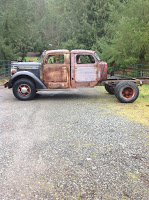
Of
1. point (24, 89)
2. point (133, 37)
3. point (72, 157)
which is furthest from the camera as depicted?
point (133, 37)

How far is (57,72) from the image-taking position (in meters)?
8.88

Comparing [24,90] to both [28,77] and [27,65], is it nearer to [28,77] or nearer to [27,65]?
[28,77]

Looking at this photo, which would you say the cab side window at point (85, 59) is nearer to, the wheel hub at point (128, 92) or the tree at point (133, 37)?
the wheel hub at point (128, 92)

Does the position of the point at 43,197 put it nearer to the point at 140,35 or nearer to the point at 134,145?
the point at 134,145

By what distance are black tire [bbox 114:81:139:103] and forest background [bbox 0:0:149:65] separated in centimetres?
550

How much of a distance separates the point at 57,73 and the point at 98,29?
47.0 ft

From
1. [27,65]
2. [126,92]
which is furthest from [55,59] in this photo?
[126,92]

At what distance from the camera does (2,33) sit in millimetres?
17688

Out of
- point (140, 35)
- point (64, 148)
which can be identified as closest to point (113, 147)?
point (64, 148)

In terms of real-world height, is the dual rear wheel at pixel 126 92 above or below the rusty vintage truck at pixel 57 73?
below

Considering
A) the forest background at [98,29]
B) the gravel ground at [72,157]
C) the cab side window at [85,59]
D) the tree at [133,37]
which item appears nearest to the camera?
the gravel ground at [72,157]

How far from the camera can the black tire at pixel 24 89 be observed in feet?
28.9

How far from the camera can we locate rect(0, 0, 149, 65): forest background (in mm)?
13438

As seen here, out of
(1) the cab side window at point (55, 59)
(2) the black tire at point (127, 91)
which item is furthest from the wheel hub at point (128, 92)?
(1) the cab side window at point (55, 59)
